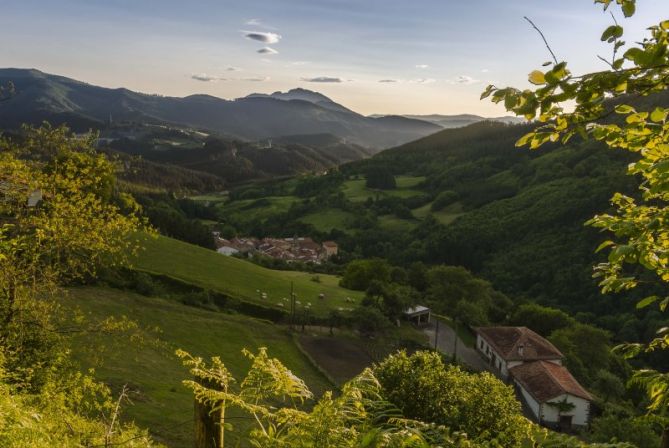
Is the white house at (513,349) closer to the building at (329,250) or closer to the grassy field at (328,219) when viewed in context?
the building at (329,250)

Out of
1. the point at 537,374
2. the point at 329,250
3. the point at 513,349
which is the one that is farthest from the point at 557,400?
the point at 329,250

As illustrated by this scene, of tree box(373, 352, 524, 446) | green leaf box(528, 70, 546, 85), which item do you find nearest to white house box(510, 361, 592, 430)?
tree box(373, 352, 524, 446)

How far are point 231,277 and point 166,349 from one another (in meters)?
30.3

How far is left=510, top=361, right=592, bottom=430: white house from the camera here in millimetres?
39844

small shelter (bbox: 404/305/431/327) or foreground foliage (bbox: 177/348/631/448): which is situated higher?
foreground foliage (bbox: 177/348/631/448)

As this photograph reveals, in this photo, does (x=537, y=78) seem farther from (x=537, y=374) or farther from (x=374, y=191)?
(x=374, y=191)

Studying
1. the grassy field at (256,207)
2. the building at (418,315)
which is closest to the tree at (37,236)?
the building at (418,315)

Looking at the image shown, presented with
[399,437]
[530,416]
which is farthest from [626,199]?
[530,416]

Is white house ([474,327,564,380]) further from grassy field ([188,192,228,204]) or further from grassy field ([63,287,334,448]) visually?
grassy field ([188,192,228,204])

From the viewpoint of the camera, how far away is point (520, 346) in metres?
49.3

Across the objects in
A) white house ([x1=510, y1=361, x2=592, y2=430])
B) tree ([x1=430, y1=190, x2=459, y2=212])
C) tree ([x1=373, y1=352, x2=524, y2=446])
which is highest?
tree ([x1=430, y1=190, x2=459, y2=212])

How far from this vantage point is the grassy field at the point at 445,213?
458ft

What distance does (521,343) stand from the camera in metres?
49.6

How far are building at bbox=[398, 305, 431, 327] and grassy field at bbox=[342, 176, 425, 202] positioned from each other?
99.9m
